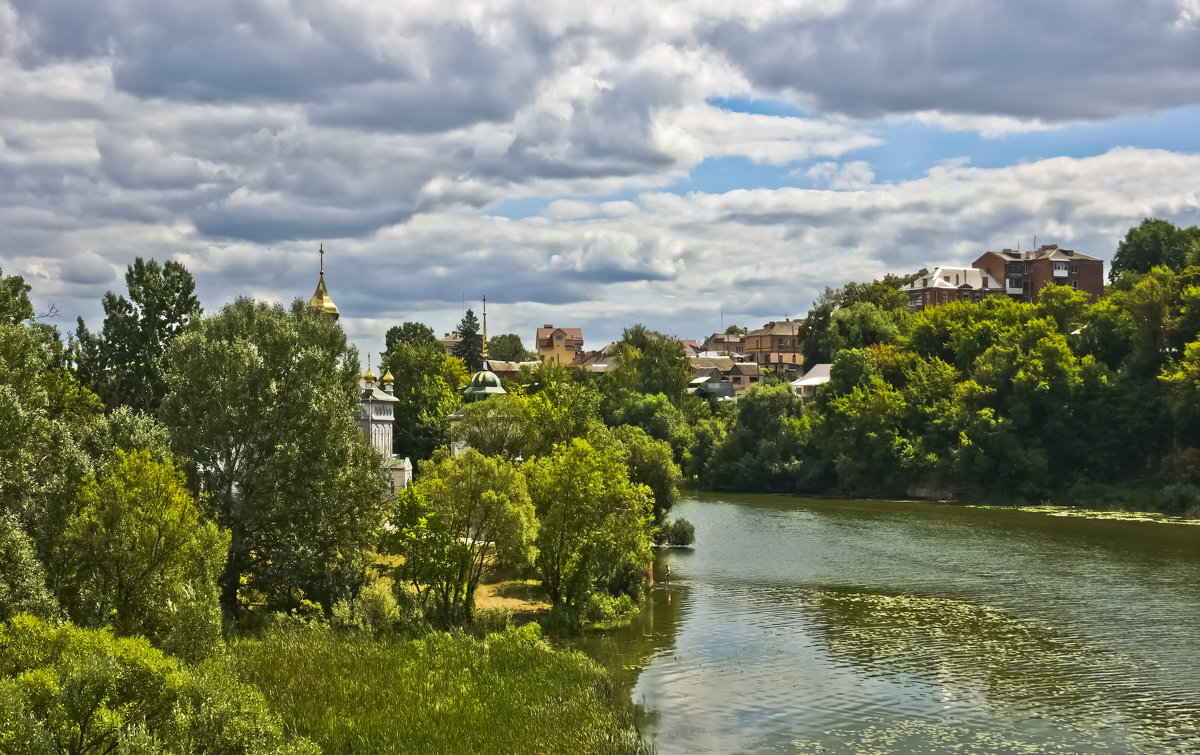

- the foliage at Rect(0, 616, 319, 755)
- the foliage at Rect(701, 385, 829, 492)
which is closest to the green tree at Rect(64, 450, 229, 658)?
the foliage at Rect(0, 616, 319, 755)

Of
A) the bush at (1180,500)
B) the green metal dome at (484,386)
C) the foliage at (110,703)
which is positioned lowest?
the bush at (1180,500)

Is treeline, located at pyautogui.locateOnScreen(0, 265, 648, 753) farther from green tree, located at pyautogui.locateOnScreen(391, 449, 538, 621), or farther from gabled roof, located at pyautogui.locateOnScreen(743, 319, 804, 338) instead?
gabled roof, located at pyautogui.locateOnScreen(743, 319, 804, 338)

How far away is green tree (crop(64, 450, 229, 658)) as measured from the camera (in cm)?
2341

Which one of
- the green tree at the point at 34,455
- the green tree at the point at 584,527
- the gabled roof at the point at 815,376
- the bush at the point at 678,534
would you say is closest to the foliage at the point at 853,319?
the gabled roof at the point at 815,376

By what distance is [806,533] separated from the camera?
6309 cm

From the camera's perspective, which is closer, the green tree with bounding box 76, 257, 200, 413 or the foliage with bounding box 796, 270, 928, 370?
the green tree with bounding box 76, 257, 200, 413

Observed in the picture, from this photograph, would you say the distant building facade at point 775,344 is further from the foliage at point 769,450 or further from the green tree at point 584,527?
the green tree at point 584,527

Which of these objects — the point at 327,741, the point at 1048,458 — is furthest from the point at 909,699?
the point at 1048,458

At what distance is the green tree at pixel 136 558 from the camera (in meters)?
23.4

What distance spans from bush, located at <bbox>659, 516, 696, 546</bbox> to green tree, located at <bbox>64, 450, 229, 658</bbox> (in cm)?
3445

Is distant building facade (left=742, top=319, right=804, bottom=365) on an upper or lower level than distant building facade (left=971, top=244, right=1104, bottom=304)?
lower

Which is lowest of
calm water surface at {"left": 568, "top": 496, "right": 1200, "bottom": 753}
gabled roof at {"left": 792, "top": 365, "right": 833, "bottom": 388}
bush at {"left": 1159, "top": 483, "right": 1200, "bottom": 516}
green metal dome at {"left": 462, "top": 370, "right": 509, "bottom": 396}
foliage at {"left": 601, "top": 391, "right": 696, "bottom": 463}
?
calm water surface at {"left": 568, "top": 496, "right": 1200, "bottom": 753}

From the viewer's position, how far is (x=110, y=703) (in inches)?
630

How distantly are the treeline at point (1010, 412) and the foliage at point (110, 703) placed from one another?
65.8 meters
